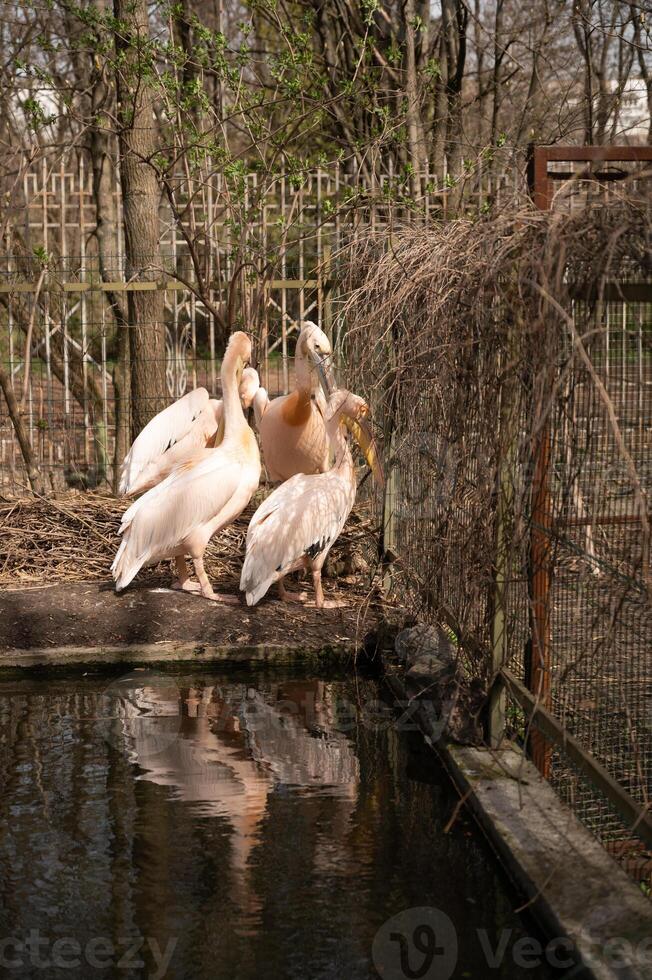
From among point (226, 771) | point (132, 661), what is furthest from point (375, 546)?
point (226, 771)

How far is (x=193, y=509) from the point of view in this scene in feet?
21.6

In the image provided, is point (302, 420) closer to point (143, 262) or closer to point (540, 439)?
point (143, 262)

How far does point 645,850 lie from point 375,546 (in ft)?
11.5

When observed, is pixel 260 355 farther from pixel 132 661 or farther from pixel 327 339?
pixel 132 661

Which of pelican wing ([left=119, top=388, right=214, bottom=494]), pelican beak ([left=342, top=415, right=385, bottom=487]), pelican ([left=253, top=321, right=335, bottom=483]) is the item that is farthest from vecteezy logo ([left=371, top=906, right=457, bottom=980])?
pelican wing ([left=119, top=388, right=214, bottom=494])

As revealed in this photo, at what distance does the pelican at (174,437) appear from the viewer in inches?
302

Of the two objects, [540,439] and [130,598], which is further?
Answer: [130,598]

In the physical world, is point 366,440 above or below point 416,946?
above

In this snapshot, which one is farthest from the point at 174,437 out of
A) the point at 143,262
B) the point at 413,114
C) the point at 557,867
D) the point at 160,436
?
the point at 557,867

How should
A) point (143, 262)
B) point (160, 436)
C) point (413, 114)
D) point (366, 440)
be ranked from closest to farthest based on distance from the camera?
point (366, 440), point (160, 436), point (413, 114), point (143, 262)

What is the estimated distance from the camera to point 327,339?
720 centimetres

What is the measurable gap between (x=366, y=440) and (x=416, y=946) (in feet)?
13.4

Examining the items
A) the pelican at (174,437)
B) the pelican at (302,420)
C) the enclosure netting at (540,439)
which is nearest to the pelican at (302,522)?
the pelican at (302,420)

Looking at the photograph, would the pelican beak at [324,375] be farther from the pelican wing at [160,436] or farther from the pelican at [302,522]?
the pelican wing at [160,436]
